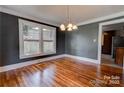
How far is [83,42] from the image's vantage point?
5.60m

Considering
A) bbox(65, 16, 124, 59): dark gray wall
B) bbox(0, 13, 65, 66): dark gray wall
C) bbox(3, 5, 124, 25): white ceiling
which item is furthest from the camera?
bbox(65, 16, 124, 59): dark gray wall

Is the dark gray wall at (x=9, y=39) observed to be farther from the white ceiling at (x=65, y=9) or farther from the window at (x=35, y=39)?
the white ceiling at (x=65, y=9)

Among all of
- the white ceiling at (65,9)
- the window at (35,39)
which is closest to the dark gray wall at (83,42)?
the window at (35,39)

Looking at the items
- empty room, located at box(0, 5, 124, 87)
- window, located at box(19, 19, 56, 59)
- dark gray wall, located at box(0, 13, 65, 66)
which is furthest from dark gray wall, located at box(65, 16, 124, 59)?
dark gray wall, located at box(0, 13, 65, 66)

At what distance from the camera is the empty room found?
9.39 feet

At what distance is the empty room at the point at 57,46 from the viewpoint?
286cm

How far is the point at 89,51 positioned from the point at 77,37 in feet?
3.88

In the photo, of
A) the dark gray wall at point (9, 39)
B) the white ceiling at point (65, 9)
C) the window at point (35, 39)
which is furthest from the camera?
the window at point (35, 39)

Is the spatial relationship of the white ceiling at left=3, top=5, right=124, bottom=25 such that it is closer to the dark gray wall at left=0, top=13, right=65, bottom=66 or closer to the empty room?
the empty room

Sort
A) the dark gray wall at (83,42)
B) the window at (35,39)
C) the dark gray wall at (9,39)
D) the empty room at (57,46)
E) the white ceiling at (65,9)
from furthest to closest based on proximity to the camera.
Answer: the dark gray wall at (83,42) → the window at (35,39) → the dark gray wall at (9,39) → the white ceiling at (65,9) → the empty room at (57,46)

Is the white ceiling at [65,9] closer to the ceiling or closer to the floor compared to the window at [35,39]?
closer to the ceiling

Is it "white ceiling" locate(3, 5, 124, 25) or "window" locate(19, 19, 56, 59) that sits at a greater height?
"white ceiling" locate(3, 5, 124, 25)
